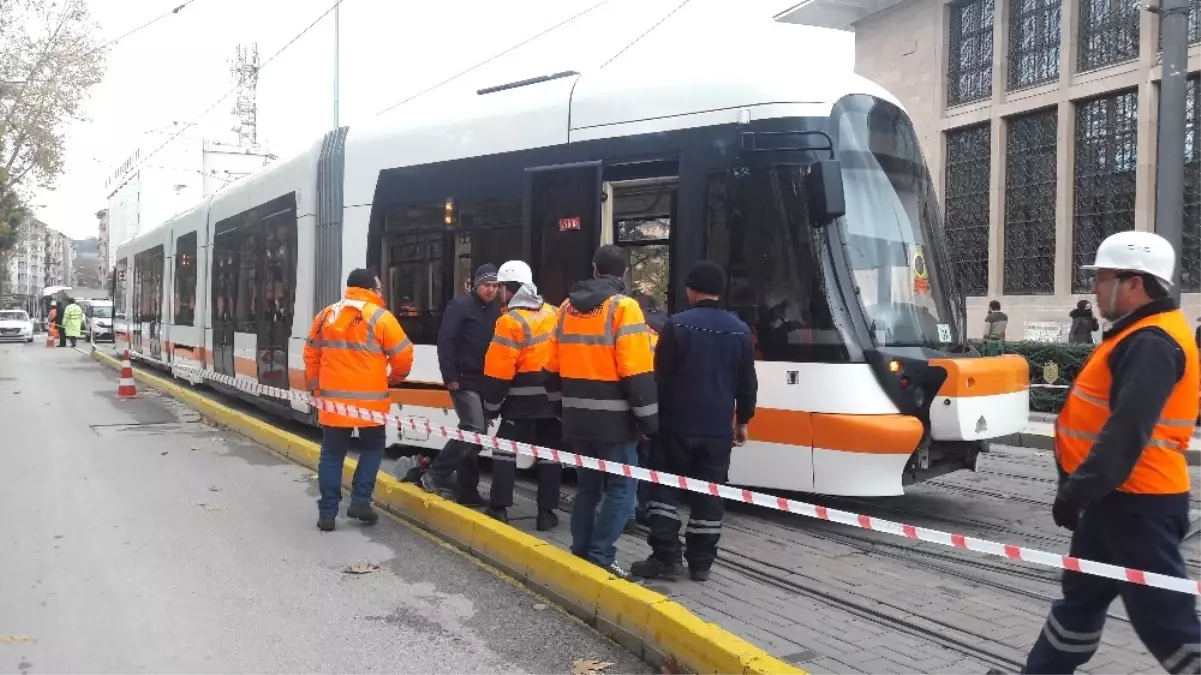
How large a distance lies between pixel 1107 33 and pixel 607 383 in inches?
678

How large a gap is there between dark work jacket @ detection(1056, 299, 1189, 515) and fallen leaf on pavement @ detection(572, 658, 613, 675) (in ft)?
6.75

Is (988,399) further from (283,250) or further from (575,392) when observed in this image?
(283,250)

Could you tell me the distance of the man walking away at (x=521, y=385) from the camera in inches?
240

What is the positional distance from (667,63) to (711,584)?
386 centimetres

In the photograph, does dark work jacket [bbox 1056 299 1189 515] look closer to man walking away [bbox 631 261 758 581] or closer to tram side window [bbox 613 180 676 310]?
man walking away [bbox 631 261 758 581]

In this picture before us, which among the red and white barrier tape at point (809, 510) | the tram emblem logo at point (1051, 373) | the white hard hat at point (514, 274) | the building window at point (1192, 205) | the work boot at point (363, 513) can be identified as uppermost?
the building window at point (1192, 205)

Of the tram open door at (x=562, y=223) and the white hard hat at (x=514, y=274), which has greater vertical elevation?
the tram open door at (x=562, y=223)

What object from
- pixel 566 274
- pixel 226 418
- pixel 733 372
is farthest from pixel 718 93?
pixel 226 418

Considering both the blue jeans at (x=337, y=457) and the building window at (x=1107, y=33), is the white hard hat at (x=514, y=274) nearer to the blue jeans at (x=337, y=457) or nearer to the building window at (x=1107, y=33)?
the blue jeans at (x=337, y=457)

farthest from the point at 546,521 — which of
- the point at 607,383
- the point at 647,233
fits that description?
the point at 647,233

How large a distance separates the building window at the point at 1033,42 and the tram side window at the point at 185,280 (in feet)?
52.8

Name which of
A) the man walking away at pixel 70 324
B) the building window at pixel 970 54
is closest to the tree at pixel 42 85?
the man walking away at pixel 70 324

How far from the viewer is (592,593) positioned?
473cm

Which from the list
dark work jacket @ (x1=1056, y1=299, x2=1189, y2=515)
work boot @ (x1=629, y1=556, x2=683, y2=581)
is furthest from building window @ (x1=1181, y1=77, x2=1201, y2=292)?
dark work jacket @ (x1=1056, y1=299, x2=1189, y2=515)
